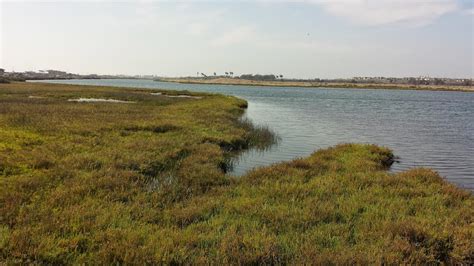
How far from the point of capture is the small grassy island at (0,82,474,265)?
7227mm

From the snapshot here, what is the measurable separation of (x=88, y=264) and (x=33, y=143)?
12.6m

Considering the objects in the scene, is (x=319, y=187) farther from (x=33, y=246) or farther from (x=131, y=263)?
(x=33, y=246)

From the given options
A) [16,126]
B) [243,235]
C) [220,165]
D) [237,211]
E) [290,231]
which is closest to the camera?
[243,235]

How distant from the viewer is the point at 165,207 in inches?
400

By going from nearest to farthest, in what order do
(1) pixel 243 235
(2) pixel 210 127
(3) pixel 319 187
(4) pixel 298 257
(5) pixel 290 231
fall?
(4) pixel 298 257, (1) pixel 243 235, (5) pixel 290 231, (3) pixel 319 187, (2) pixel 210 127

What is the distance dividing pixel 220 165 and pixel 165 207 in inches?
259

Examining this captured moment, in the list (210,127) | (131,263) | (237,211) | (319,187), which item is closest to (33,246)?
(131,263)

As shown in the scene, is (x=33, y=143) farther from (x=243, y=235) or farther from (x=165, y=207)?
(x=243, y=235)

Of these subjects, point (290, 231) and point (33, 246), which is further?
point (290, 231)

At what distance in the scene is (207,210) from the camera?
9914 millimetres

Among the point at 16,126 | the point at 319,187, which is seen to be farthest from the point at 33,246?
the point at 16,126

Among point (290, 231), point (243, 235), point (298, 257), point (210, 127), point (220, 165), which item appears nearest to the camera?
point (298, 257)

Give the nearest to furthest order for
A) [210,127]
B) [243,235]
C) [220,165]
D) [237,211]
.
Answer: [243,235], [237,211], [220,165], [210,127]

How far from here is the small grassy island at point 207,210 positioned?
7227 millimetres
